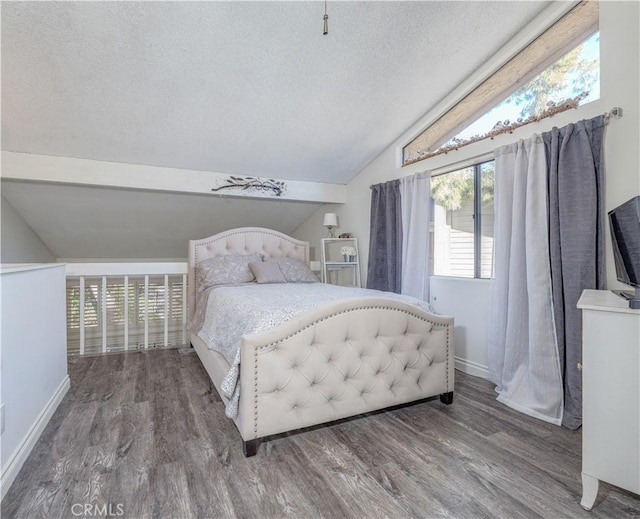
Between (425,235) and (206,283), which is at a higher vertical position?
(425,235)

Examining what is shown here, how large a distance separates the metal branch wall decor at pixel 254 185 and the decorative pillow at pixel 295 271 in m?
0.94

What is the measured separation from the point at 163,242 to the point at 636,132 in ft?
16.8

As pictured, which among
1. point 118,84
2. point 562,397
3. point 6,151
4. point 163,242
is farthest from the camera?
point 163,242

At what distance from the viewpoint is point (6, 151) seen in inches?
123

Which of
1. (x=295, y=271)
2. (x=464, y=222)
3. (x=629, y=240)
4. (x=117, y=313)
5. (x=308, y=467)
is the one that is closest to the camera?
(x=629, y=240)

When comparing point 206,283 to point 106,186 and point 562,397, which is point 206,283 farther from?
point 562,397

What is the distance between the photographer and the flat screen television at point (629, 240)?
1.40 metres

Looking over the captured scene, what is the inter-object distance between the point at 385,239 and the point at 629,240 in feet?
8.12

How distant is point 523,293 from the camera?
2441mm

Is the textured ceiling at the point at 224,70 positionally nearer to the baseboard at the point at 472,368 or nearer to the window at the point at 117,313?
the window at the point at 117,313

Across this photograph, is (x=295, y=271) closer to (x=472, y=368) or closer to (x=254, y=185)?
(x=254, y=185)

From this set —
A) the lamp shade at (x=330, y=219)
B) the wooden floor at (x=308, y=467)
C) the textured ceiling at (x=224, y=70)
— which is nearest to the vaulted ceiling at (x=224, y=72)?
the textured ceiling at (x=224, y=70)

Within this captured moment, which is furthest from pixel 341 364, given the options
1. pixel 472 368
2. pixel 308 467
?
pixel 472 368

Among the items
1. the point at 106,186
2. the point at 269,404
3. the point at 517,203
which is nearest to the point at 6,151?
the point at 106,186
